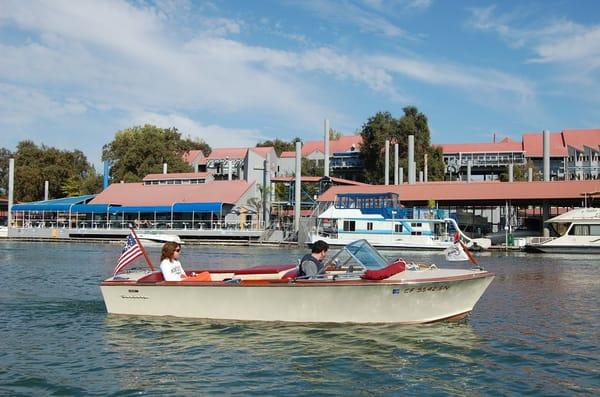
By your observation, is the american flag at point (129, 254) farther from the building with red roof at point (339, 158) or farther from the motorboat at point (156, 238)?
the building with red roof at point (339, 158)

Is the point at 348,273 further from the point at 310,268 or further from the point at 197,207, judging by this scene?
the point at 197,207

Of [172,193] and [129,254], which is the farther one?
[172,193]

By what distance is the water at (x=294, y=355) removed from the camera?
1012 cm

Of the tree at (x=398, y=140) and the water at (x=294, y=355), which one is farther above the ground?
the tree at (x=398, y=140)

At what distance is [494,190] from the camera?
60.6m

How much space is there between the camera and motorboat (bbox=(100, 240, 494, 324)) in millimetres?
13703

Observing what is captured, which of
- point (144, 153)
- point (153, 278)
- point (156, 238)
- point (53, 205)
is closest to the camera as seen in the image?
point (153, 278)

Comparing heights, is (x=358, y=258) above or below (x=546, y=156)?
below

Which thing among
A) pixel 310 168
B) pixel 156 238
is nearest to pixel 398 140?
pixel 310 168

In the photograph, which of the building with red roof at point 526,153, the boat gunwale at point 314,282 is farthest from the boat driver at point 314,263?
the building with red roof at point 526,153

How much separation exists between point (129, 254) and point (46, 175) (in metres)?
88.7

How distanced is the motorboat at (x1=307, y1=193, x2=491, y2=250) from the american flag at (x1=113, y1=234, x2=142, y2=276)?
37118 mm

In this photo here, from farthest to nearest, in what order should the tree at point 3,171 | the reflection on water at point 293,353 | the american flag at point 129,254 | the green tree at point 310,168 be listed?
the tree at point 3,171 → the green tree at point 310,168 → the american flag at point 129,254 → the reflection on water at point 293,353

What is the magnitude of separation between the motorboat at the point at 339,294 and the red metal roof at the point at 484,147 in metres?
101
